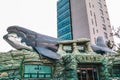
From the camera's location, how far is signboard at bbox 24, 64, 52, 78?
17.2 meters

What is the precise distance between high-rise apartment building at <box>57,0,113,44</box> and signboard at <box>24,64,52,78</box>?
22.2 meters

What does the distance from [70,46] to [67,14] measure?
2807cm

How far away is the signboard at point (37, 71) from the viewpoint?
1725 cm

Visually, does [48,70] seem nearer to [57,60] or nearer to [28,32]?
[57,60]

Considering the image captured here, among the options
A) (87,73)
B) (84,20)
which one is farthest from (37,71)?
(84,20)

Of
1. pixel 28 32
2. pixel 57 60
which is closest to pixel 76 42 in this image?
pixel 57 60

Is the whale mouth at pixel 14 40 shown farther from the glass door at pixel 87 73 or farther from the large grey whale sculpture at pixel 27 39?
the glass door at pixel 87 73

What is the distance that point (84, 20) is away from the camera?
4128 centimetres

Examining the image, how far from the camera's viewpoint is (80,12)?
43219mm

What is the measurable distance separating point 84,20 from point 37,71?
85.0 ft

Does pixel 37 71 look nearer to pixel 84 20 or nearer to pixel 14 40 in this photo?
pixel 14 40

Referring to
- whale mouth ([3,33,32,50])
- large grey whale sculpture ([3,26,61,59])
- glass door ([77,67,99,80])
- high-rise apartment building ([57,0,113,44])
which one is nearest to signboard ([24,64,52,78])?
large grey whale sculpture ([3,26,61,59])

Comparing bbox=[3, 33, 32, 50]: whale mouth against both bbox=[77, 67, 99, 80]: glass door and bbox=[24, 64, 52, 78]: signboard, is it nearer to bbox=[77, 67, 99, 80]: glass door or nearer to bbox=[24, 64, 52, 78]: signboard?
bbox=[24, 64, 52, 78]: signboard

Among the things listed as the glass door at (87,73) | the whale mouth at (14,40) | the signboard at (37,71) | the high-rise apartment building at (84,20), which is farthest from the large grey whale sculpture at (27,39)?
the high-rise apartment building at (84,20)
